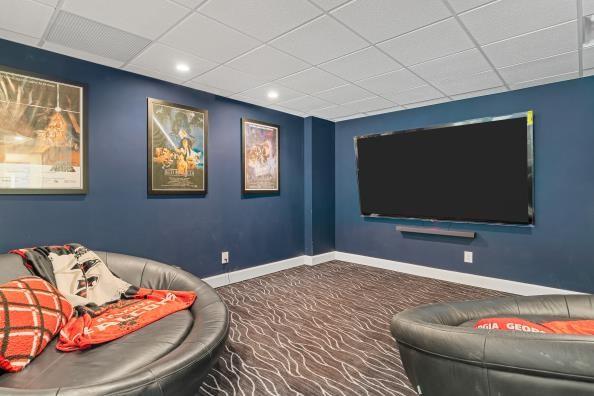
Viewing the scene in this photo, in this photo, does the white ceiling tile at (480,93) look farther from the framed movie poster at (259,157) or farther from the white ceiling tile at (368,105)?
the framed movie poster at (259,157)

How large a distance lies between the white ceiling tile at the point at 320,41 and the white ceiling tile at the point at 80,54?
163cm

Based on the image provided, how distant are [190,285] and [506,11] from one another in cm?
307

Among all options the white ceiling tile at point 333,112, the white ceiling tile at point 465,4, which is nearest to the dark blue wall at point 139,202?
the white ceiling tile at point 333,112

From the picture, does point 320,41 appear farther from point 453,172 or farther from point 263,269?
point 263,269

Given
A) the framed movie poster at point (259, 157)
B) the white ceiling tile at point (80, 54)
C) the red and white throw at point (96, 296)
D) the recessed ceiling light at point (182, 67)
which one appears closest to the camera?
the red and white throw at point (96, 296)

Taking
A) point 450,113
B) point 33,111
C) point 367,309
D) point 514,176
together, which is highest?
point 450,113

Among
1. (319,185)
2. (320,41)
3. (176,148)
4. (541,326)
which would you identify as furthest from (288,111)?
(541,326)

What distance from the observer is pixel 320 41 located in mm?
2557

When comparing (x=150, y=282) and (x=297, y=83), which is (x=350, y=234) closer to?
(x=297, y=83)

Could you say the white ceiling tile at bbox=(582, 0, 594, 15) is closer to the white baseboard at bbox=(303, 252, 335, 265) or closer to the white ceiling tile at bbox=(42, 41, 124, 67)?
the white ceiling tile at bbox=(42, 41, 124, 67)

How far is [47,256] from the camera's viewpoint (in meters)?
2.31

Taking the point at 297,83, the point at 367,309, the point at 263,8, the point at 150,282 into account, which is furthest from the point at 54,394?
the point at 297,83

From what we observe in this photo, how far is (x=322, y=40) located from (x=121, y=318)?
8.31 ft

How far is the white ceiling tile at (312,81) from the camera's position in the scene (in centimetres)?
324
